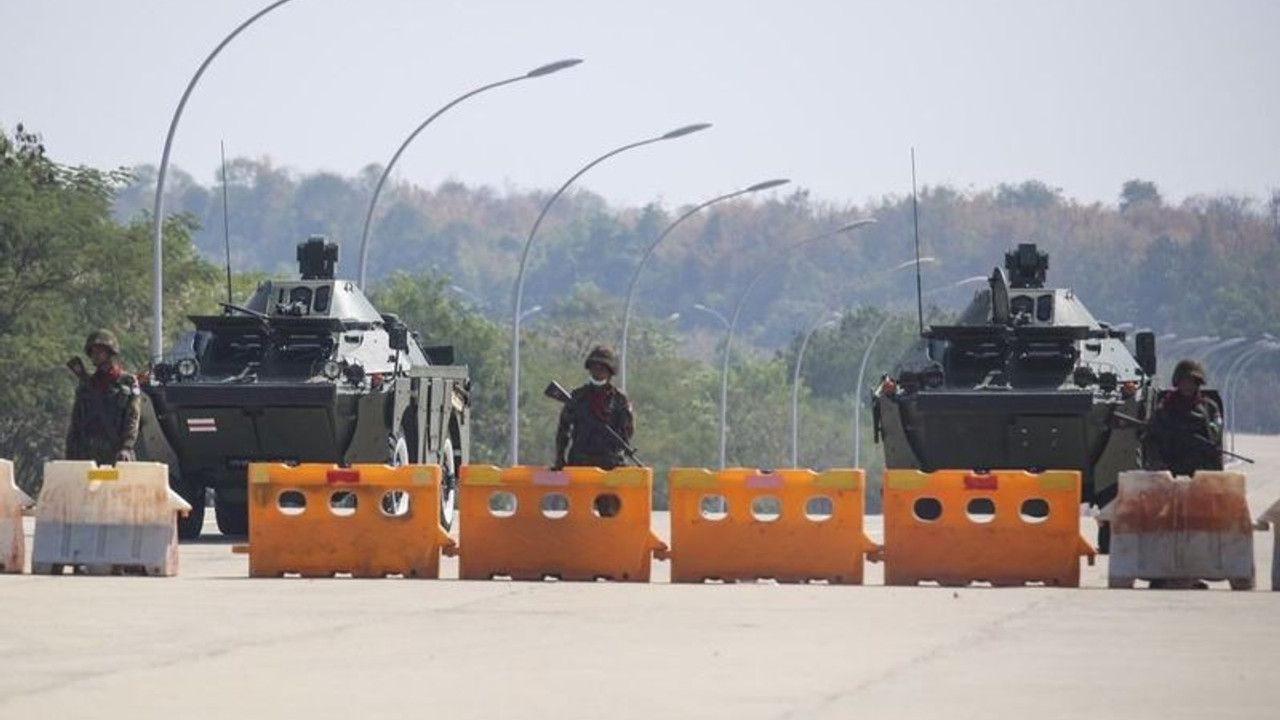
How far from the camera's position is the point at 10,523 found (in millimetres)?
24828

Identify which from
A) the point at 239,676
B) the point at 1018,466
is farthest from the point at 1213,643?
the point at 1018,466

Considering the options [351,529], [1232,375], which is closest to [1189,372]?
[351,529]

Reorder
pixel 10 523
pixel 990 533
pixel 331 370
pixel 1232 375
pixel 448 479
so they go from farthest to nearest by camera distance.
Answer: pixel 1232 375 → pixel 448 479 → pixel 331 370 → pixel 10 523 → pixel 990 533

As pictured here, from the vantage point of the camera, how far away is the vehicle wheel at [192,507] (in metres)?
34.4

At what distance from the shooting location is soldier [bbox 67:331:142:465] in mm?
25547

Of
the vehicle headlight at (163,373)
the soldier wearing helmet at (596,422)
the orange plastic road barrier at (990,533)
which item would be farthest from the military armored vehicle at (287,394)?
the orange plastic road barrier at (990,533)

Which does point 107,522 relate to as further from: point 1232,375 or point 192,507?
point 1232,375

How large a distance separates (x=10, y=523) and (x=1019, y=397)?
10.9 m

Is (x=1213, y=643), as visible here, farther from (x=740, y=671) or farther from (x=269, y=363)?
(x=269, y=363)

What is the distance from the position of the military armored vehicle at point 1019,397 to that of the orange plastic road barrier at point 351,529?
8.62 metres

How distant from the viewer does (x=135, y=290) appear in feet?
213

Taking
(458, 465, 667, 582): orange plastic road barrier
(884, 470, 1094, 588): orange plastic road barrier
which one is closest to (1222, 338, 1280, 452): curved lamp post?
(884, 470, 1094, 588): orange plastic road barrier

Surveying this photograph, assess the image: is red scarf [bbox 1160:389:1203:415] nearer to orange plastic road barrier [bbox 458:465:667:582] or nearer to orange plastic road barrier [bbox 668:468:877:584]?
orange plastic road barrier [bbox 668:468:877:584]

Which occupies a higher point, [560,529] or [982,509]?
[560,529]
